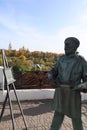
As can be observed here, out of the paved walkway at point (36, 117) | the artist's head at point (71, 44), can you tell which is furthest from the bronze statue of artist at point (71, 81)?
the paved walkway at point (36, 117)

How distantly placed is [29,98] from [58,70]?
4.96m

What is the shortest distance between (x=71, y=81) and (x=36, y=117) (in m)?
3.11

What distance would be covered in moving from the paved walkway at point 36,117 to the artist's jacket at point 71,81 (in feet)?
6.58

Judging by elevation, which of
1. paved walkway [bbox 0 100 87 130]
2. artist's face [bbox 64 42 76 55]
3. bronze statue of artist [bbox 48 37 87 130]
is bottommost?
paved walkway [bbox 0 100 87 130]

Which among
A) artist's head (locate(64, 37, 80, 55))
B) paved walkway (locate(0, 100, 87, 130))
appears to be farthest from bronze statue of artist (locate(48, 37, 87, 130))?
paved walkway (locate(0, 100, 87, 130))

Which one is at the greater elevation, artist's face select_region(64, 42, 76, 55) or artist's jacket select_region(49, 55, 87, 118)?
artist's face select_region(64, 42, 76, 55)

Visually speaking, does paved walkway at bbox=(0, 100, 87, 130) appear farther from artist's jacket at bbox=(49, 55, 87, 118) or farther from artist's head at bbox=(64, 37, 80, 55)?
artist's head at bbox=(64, 37, 80, 55)

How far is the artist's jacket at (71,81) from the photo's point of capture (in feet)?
12.3

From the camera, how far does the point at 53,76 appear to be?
4008 mm

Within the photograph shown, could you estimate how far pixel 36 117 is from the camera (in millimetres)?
6582

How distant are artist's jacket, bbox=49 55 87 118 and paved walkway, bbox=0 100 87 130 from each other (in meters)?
2.01

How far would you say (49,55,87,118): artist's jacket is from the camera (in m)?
3.75

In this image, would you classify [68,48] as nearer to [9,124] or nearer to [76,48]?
[76,48]

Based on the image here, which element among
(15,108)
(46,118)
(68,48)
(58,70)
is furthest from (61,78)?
(15,108)
